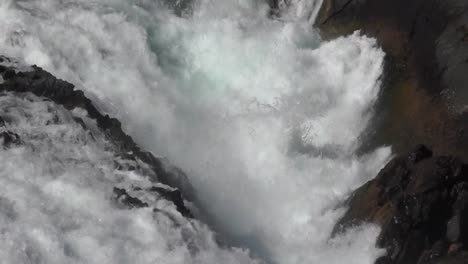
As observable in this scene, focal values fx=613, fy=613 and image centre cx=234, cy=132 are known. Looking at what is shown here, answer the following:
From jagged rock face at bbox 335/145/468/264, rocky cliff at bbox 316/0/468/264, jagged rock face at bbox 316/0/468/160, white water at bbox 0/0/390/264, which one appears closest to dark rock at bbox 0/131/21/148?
white water at bbox 0/0/390/264

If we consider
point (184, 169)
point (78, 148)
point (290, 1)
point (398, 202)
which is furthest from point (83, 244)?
point (290, 1)

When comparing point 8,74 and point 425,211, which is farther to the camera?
point 8,74

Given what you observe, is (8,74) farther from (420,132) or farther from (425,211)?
(425,211)

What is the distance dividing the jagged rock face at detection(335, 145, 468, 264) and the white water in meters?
1.32

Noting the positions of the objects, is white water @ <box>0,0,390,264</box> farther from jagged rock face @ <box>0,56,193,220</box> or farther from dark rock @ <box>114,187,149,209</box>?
dark rock @ <box>114,187,149,209</box>

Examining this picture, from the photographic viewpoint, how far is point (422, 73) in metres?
18.8

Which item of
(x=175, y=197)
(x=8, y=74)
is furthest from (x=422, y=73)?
(x=8, y=74)

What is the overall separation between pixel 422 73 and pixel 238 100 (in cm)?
676

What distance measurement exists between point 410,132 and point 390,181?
2.16 meters

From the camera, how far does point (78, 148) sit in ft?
56.6

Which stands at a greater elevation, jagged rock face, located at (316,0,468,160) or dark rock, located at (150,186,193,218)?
jagged rock face, located at (316,0,468,160)

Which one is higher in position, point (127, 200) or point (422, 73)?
point (422, 73)

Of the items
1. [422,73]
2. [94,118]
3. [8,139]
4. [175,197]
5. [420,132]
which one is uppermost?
[422,73]

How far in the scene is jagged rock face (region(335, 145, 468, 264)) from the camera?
14977 millimetres
